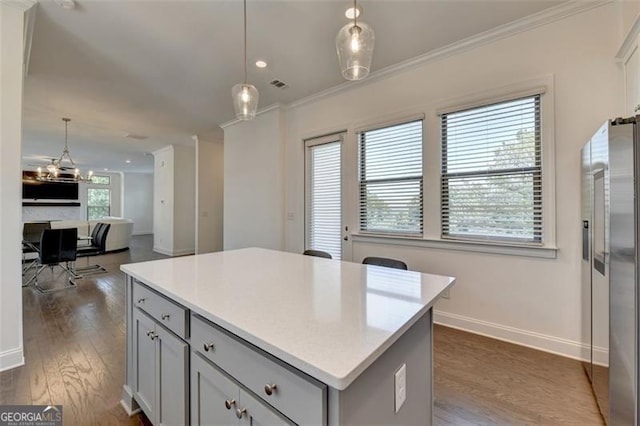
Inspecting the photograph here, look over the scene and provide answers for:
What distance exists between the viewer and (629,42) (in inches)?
76.8

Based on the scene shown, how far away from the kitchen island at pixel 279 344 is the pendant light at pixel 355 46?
122 centimetres

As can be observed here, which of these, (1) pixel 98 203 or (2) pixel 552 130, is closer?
(2) pixel 552 130

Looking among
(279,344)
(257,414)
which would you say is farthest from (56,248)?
(279,344)

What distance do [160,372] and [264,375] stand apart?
0.87 meters

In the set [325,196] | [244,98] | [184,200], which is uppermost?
[244,98]

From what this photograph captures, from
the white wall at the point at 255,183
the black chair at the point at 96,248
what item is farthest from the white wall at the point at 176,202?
the white wall at the point at 255,183

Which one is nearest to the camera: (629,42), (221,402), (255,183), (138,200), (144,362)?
(221,402)

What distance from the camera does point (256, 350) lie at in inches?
35.4

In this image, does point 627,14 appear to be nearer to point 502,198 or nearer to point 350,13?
point 502,198

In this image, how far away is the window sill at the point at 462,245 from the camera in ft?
8.01

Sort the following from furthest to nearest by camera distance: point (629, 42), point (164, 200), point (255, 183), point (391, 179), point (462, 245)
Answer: point (164, 200)
point (255, 183)
point (391, 179)
point (462, 245)
point (629, 42)

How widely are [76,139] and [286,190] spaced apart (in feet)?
19.3

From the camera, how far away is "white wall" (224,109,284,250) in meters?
4.52

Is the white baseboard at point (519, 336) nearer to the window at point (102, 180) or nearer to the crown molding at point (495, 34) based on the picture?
the crown molding at point (495, 34)
